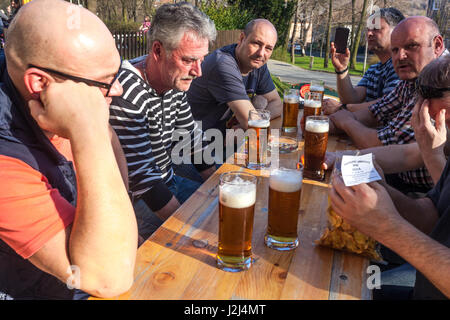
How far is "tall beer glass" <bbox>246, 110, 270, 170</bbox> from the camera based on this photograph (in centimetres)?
216

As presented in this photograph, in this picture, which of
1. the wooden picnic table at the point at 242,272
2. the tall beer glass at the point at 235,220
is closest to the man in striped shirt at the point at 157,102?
the wooden picnic table at the point at 242,272

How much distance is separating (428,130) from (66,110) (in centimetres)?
176

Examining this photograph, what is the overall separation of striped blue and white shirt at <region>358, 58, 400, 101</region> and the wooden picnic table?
271 cm

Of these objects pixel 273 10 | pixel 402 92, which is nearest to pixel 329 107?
pixel 402 92

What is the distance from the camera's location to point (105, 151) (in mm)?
1177

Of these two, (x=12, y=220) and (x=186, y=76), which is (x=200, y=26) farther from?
(x=12, y=220)

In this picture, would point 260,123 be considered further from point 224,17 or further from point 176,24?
point 224,17

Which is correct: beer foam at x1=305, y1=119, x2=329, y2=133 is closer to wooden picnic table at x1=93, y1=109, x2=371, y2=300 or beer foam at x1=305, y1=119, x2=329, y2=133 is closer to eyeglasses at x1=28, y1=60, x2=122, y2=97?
wooden picnic table at x1=93, y1=109, x2=371, y2=300

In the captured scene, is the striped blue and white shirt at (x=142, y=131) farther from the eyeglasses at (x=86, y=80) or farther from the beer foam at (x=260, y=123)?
the eyeglasses at (x=86, y=80)

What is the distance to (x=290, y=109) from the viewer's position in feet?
9.23

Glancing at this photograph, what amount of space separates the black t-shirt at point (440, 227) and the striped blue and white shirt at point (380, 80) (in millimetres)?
2178

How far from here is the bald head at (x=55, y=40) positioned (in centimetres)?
115

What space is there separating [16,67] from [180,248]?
33.1 inches

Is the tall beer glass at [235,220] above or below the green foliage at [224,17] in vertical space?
below
